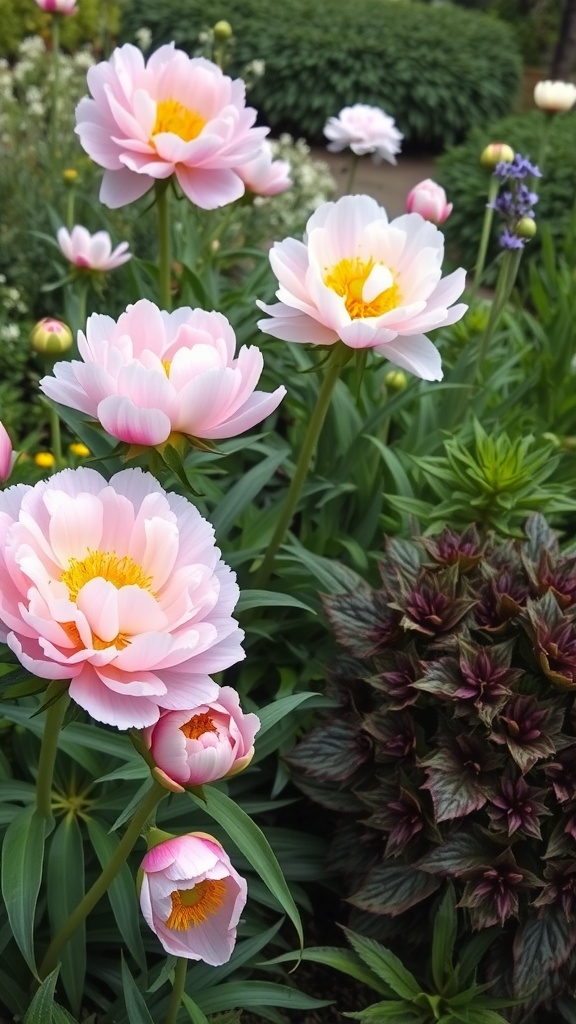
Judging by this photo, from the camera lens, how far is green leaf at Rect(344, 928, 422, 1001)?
1.42 metres

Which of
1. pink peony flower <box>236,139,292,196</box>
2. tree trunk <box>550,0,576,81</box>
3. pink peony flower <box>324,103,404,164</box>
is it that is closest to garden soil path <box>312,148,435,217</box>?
tree trunk <box>550,0,576,81</box>

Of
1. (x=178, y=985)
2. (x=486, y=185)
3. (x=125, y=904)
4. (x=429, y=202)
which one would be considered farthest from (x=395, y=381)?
(x=486, y=185)

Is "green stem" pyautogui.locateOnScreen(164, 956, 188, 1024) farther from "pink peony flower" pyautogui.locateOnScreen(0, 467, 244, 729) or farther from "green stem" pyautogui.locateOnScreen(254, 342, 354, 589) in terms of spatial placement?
"green stem" pyautogui.locateOnScreen(254, 342, 354, 589)

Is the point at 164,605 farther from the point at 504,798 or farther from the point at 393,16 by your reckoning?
the point at 393,16

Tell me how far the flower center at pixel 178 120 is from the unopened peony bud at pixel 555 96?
4.13 feet

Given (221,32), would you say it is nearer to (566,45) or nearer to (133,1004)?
(133,1004)

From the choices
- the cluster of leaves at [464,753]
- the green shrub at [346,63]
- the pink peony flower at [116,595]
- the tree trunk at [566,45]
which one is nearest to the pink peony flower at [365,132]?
the cluster of leaves at [464,753]

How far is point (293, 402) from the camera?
89.8 inches

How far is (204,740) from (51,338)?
3.26ft

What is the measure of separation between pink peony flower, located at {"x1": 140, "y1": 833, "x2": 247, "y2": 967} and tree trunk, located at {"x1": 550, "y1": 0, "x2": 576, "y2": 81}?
34.3ft

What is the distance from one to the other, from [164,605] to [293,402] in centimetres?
142

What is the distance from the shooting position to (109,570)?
3.13 ft

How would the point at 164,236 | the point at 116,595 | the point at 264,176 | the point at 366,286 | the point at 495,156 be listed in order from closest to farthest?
the point at 116,595 < the point at 366,286 < the point at 164,236 < the point at 264,176 < the point at 495,156

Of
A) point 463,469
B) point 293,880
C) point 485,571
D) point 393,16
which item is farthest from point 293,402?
point 393,16
